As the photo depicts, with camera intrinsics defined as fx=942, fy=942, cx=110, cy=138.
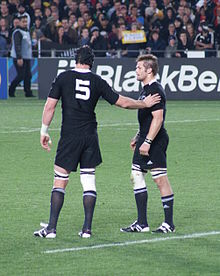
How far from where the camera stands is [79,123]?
30.6 ft

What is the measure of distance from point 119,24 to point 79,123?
21614mm

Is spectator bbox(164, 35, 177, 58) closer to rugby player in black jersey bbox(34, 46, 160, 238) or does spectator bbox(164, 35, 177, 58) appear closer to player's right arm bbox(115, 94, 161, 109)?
player's right arm bbox(115, 94, 161, 109)

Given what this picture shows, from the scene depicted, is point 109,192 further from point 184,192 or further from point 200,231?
point 200,231

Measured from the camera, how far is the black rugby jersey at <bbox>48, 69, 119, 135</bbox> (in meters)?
9.22

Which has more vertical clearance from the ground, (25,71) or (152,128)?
(152,128)

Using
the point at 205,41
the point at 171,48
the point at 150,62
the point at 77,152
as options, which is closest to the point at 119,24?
the point at 171,48

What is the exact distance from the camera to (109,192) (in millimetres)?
12039

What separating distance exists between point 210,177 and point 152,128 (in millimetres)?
4075

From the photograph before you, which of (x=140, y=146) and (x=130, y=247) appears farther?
(x=140, y=146)

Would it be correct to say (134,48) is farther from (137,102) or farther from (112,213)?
(137,102)

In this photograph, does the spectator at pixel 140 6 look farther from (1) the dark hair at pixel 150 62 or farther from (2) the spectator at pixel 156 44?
(1) the dark hair at pixel 150 62

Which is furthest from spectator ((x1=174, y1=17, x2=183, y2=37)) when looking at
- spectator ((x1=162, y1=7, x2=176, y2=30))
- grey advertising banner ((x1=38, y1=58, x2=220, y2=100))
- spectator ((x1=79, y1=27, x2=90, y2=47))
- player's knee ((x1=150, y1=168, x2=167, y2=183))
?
player's knee ((x1=150, y1=168, x2=167, y2=183))

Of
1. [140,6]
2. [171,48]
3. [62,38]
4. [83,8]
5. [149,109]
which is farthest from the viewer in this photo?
[140,6]

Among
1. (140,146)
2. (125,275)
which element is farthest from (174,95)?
(125,275)
